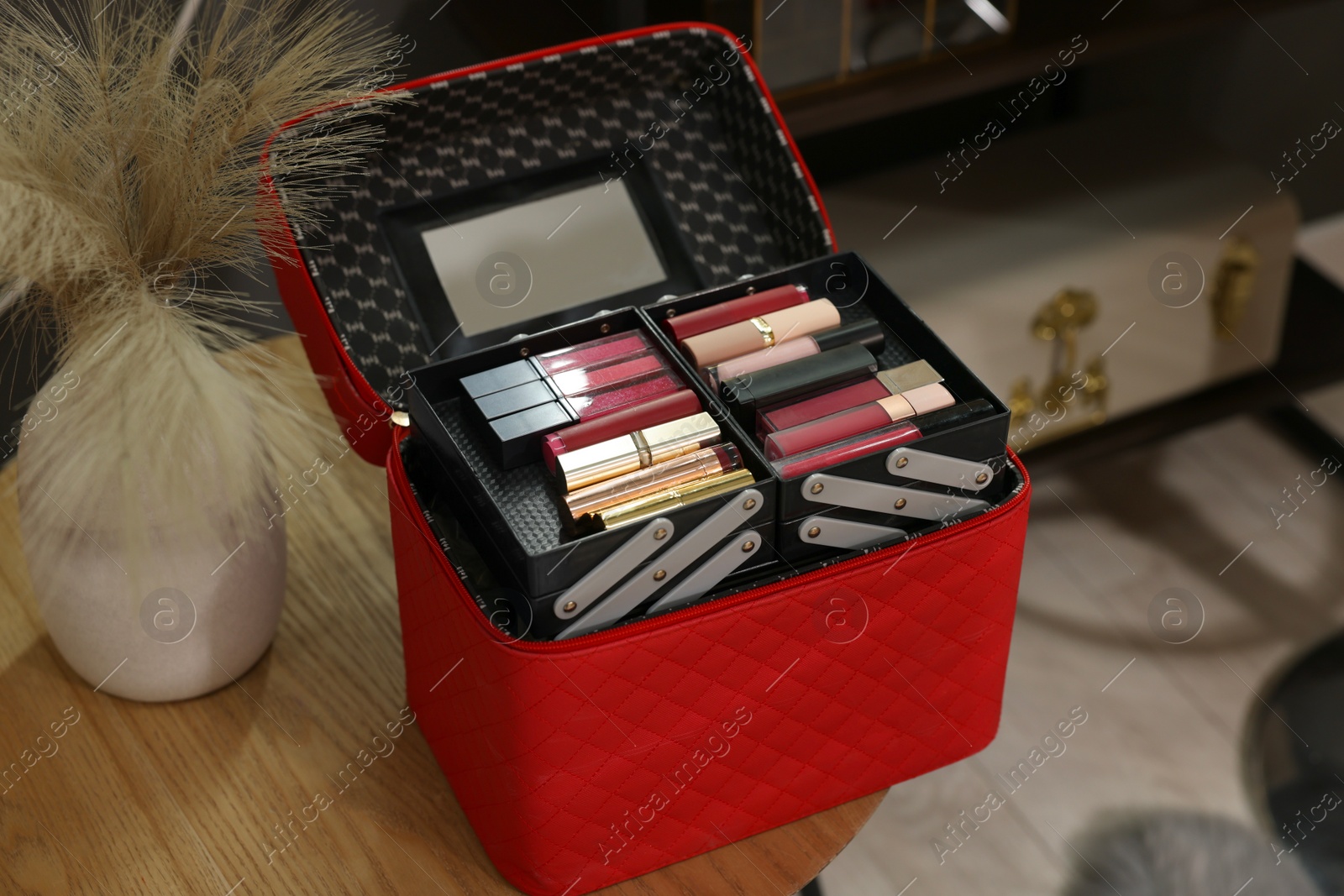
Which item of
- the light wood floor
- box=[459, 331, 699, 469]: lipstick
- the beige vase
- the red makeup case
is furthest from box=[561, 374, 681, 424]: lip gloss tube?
the light wood floor

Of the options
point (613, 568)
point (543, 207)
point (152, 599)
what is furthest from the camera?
point (543, 207)

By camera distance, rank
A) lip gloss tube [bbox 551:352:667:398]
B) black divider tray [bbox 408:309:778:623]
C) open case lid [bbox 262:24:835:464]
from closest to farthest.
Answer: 1. black divider tray [bbox 408:309:778:623]
2. lip gloss tube [bbox 551:352:667:398]
3. open case lid [bbox 262:24:835:464]

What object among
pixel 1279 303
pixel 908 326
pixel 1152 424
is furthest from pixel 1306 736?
pixel 908 326

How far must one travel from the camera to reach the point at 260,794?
29.3 inches

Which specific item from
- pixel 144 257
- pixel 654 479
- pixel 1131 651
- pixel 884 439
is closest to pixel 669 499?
pixel 654 479

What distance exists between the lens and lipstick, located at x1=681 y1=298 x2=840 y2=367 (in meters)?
0.73

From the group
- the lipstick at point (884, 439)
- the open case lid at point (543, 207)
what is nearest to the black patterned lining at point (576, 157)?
the open case lid at point (543, 207)

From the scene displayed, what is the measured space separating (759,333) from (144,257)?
33 cm

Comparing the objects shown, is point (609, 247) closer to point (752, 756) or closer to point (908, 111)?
point (752, 756)

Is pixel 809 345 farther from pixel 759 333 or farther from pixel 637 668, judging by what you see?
pixel 637 668

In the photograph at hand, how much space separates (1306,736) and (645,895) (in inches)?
38.7

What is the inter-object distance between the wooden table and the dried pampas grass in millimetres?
81

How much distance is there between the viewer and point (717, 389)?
0.72 metres

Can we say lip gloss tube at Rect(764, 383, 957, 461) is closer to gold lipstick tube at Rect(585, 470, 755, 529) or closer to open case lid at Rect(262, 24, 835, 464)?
gold lipstick tube at Rect(585, 470, 755, 529)
